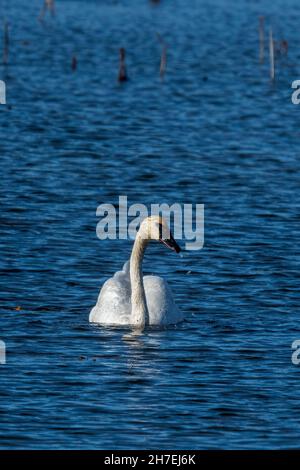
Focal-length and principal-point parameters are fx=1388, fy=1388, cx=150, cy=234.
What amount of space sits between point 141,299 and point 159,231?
2.96 ft

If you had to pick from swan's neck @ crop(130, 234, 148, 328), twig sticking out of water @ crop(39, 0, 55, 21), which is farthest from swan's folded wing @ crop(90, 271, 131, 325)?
twig sticking out of water @ crop(39, 0, 55, 21)

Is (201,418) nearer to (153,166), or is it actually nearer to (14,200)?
(14,200)

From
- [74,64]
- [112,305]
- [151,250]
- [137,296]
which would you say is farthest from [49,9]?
[137,296]

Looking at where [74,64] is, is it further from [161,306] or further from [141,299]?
[141,299]

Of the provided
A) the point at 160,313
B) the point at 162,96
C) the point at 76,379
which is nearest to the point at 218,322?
the point at 160,313

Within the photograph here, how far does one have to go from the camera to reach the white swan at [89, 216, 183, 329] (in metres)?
17.6

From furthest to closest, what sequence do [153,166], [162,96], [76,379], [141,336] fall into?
1. [162,96]
2. [153,166]
3. [141,336]
4. [76,379]

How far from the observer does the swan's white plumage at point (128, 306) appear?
17.8 m

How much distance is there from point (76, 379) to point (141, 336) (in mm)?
2196

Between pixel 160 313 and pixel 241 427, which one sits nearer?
pixel 241 427

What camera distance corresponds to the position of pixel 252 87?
41.6 metres

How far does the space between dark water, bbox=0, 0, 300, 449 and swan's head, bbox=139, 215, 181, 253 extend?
3.64ft

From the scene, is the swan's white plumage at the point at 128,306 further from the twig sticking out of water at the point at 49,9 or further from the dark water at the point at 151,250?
the twig sticking out of water at the point at 49,9

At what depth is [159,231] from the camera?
17688 millimetres
